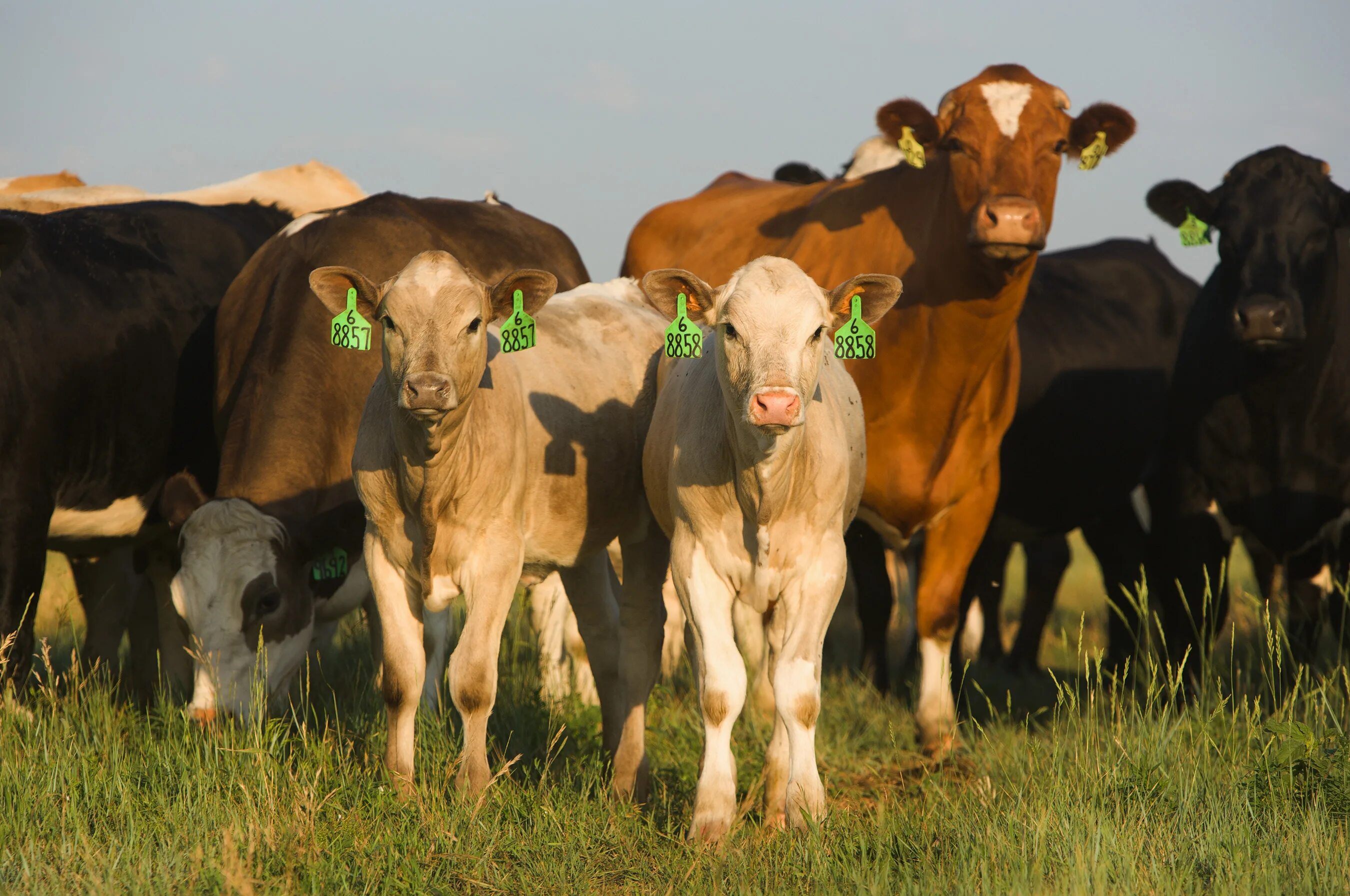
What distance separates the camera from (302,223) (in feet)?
24.7

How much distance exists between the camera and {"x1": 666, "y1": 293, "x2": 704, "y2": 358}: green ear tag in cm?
509

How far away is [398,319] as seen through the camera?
4961 millimetres

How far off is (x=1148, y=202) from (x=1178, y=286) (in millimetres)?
3012

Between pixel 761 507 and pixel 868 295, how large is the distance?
94 cm

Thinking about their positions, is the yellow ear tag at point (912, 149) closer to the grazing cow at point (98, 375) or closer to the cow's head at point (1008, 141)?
the cow's head at point (1008, 141)

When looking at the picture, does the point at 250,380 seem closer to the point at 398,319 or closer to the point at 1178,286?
the point at 398,319

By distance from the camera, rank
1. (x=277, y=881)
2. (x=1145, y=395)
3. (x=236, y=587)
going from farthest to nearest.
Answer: (x=1145, y=395), (x=236, y=587), (x=277, y=881)

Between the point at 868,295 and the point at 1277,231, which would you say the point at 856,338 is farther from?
the point at 1277,231

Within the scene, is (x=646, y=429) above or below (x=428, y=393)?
below

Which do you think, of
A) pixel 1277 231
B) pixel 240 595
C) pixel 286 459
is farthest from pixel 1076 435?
pixel 240 595

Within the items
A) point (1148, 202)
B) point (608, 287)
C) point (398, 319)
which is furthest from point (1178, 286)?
point (398, 319)

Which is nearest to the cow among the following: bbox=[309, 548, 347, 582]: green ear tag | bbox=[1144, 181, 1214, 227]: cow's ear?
bbox=[309, 548, 347, 582]: green ear tag

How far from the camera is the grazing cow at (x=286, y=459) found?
5.77m

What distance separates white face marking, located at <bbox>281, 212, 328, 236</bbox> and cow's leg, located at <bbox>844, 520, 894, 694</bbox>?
11.3 ft
